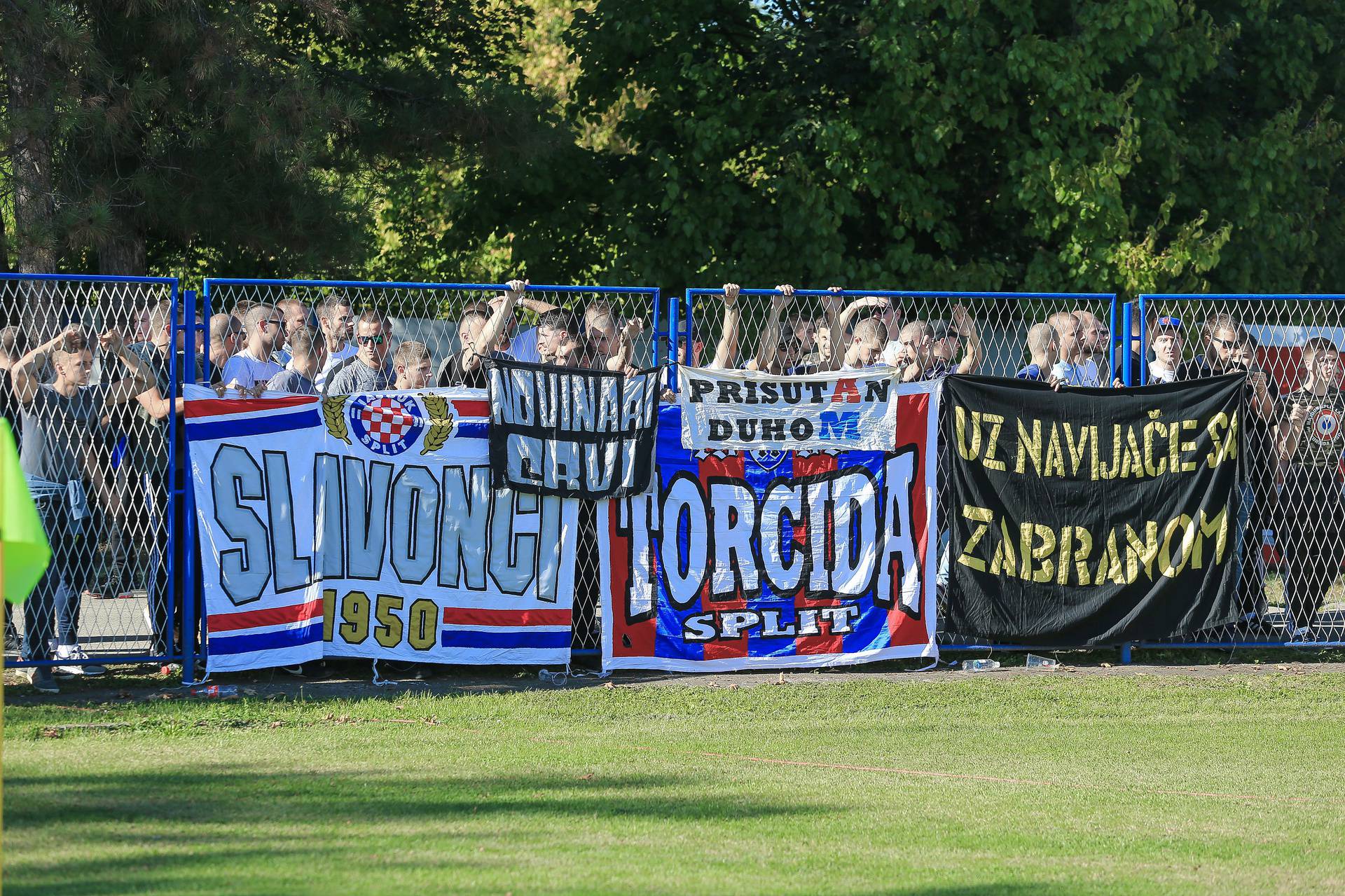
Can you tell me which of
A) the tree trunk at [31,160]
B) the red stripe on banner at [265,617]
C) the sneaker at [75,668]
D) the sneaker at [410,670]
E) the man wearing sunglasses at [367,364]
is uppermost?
the tree trunk at [31,160]

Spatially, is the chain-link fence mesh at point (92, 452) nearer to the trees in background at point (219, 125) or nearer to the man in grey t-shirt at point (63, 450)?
the man in grey t-shirt at point (63, 450)

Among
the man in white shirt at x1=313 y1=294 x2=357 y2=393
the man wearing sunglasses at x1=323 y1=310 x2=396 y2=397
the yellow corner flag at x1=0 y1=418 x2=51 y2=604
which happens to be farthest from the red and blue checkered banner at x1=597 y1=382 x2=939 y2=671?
the yellow corner flag at x1=0 y1=418 x2=51 y2=604

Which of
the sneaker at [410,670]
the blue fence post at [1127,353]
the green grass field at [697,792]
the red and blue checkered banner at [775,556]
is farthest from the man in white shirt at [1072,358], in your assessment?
the sneaker at [410,670]

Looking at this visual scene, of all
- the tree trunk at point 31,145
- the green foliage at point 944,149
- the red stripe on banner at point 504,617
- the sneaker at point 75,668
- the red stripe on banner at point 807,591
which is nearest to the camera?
the sneaker at point 75,668

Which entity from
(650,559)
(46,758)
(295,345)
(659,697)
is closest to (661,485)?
(650,559)

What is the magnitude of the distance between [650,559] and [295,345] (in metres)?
2.50

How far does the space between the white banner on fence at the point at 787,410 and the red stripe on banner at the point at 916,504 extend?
0.09 m

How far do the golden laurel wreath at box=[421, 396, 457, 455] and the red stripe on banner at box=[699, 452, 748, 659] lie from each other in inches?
62.3

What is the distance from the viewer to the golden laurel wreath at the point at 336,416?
8734mm

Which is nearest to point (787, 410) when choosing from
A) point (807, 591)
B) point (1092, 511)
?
point (807, 591)

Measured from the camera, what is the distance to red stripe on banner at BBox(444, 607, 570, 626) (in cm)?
895

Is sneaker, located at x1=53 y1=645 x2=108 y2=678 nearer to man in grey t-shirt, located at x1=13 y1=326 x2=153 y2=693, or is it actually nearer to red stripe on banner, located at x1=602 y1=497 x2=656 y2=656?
man in grey t-shirt, located at x1=13 y1=326 x2=153 y2=693

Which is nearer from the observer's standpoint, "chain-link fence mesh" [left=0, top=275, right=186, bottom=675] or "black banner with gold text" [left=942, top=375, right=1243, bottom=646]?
"chain-link fence mesh" [left=0, top=275, right=186, bottom=675]

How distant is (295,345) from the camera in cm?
A: 901
